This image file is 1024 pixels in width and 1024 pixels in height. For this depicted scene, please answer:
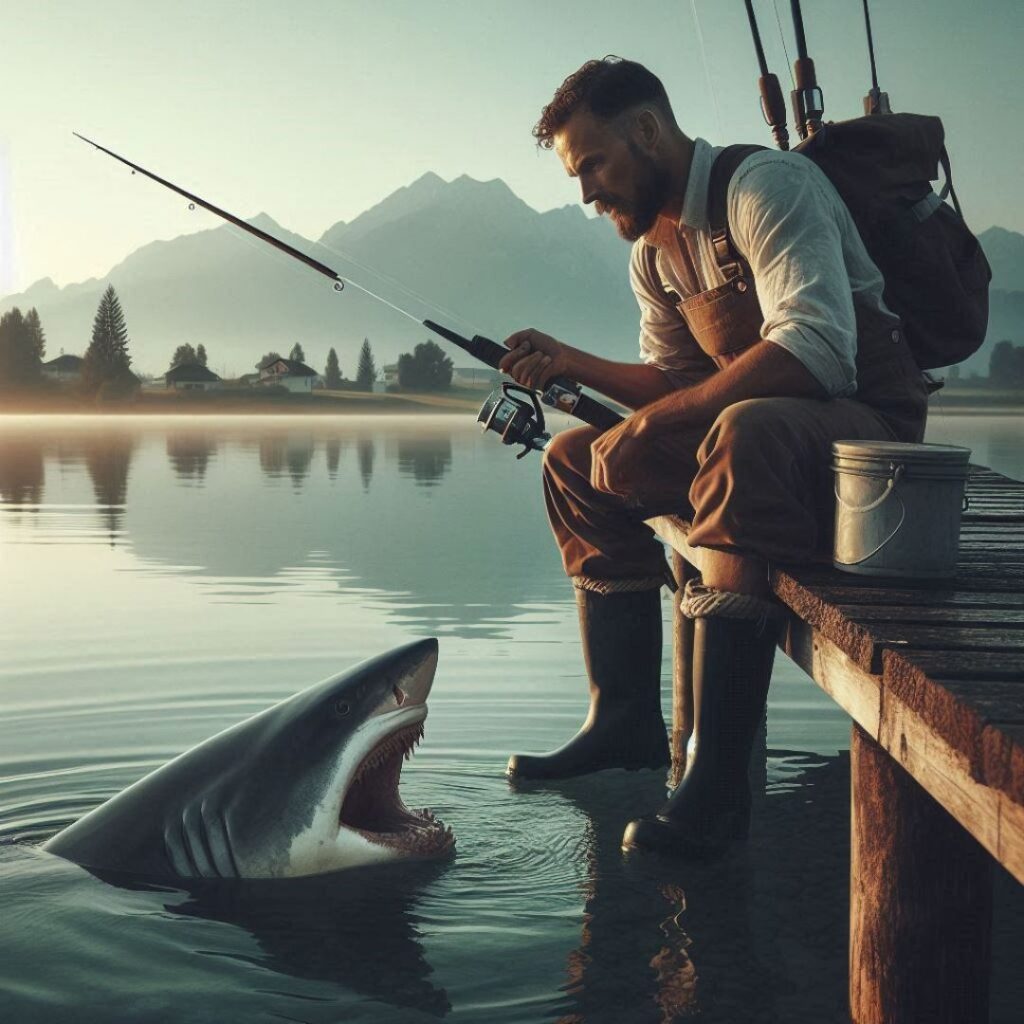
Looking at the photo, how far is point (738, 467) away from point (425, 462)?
38.0 metres

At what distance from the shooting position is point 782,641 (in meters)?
3.91

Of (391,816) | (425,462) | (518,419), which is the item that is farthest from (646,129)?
(425,462)

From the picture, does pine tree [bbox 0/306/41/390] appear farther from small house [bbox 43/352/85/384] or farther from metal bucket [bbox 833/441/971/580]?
metal bucket [bbox 833/441/971/580]

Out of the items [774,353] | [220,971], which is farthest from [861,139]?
[220,971]

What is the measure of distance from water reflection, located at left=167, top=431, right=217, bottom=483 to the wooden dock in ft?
87.8

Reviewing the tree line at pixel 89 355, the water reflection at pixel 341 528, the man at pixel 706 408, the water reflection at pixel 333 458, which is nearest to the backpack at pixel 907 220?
the man at pixel 706 408

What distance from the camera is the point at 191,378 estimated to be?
503 ft

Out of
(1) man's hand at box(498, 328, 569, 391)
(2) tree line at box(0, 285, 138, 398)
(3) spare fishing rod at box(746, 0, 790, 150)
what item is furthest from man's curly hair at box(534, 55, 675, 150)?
(2) tree line at box(0, 285, 138, 398)

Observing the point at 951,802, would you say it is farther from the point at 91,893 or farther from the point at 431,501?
the point at 431,501

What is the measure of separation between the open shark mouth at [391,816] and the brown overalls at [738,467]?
3.62ft

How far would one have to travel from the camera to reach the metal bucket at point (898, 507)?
3.35 m

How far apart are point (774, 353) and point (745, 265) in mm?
→ 609

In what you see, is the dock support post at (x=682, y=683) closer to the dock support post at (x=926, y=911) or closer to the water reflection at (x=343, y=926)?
the water reflection at (x=343, y=926)

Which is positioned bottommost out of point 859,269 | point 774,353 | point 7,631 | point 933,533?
point 7,631
